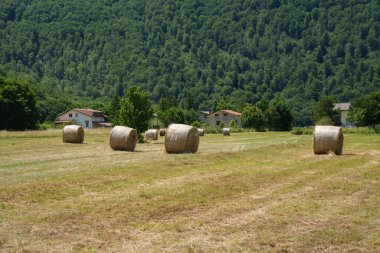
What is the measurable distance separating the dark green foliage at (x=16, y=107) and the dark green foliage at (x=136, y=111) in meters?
42.6

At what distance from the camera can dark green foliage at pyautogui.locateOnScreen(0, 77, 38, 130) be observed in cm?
8331

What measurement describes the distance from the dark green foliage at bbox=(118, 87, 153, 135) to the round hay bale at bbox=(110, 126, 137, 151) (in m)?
12.5

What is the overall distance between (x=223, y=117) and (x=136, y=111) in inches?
4326

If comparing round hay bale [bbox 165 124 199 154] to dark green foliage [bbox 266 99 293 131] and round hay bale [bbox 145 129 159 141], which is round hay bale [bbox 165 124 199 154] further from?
dark green foliage [bbox 266 99 293 131]

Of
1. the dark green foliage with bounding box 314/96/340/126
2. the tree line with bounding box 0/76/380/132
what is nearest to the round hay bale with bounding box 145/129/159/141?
the tree line with bounding box 0/76/380/132

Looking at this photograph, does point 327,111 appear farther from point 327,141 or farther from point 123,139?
point 327,141

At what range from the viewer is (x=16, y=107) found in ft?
279

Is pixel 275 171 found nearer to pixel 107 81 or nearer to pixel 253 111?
pixel 253 111

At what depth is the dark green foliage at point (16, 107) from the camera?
83312 millimetres

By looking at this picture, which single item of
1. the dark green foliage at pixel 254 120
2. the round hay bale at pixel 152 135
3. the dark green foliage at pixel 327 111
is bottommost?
the round hay bale at pixel 152 135

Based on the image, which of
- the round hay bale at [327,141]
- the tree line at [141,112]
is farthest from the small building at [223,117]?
the round hay bale at [327,141]

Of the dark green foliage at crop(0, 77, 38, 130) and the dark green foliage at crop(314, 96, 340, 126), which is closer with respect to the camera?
the dark green foliage at crop(0, 77, 38, 130)

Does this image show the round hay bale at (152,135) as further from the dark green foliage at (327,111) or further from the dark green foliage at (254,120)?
the dark green foliage at (327,111)

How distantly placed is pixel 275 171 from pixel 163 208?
799 cm
